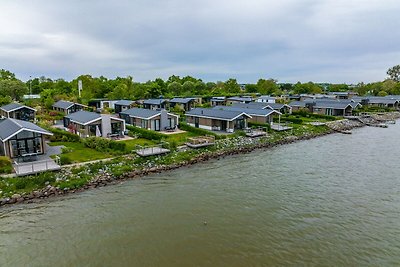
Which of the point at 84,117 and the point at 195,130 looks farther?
the point at 195,130

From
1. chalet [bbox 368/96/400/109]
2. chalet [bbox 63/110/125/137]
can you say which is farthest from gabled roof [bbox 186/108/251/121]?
chalet [bbox 368/96/400/109]

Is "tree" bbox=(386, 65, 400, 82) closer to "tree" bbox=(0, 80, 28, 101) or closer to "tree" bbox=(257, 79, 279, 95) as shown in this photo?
"tree" bbox=(257, 79, 279, 95)

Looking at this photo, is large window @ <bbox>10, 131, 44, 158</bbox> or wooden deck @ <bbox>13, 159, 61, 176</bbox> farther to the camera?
large window @ <bbox>10, 131, 44, 158</bbox>

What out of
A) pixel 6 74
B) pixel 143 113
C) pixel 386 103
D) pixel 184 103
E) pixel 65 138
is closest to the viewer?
pixel 65 138

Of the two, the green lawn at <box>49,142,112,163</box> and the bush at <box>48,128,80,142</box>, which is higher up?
the bush at <box>48,128,80,142</box>

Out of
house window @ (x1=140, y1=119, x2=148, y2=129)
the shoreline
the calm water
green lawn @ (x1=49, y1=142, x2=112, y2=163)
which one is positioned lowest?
the calm water

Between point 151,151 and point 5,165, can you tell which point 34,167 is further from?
point 151,151

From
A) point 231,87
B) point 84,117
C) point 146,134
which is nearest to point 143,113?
point 146,134

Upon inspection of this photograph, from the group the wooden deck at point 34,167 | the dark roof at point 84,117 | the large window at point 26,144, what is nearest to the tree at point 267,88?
the dark roof at point 84,117
